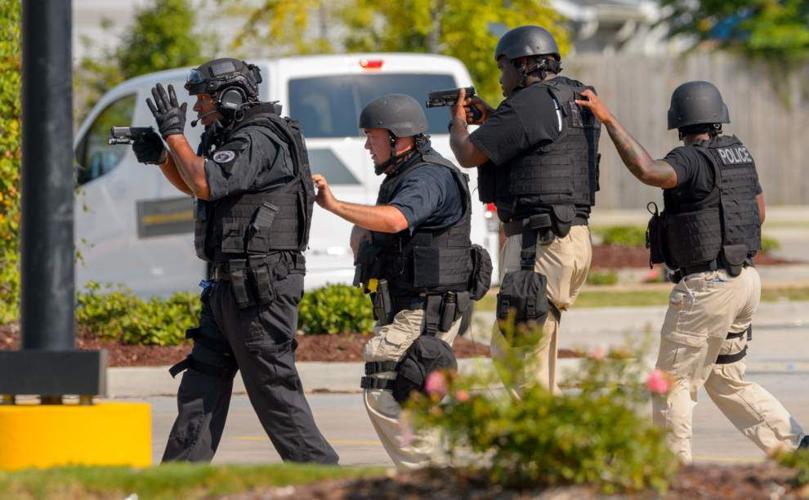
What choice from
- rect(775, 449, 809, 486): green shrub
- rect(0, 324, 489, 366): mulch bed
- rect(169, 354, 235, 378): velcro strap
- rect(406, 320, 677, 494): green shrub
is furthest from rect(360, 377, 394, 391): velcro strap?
rect(0, 324, 489, 366): mulch bed

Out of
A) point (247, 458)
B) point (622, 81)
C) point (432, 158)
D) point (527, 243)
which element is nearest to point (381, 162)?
point (432, 158)

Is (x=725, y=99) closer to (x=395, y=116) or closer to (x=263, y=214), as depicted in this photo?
(x=395, y=116)

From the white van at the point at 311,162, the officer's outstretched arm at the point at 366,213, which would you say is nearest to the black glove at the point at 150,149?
the officer's outstretched arm at the point at 366,213

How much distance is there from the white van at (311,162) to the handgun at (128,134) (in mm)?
4757

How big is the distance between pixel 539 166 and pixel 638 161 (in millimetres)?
524

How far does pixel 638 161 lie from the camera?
271 inches

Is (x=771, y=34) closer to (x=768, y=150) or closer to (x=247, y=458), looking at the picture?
(x=768, y=150)

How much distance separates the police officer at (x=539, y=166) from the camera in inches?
283

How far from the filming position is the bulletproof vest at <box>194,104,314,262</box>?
22.3 feet

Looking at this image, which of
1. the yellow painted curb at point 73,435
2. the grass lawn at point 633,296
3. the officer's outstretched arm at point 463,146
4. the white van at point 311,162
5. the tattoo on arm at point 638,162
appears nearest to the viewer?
the yellow painted curb at point 73,435

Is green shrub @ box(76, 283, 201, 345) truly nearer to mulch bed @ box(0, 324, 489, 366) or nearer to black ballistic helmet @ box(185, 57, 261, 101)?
mulch bed @ box(0, 324, 489, 366)

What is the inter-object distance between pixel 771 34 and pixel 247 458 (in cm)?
2225

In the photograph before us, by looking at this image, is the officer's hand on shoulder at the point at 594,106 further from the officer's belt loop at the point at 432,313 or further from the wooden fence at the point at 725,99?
the wooden fence at the point at 725,99

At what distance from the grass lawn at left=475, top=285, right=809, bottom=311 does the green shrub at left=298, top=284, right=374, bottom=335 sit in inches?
103
